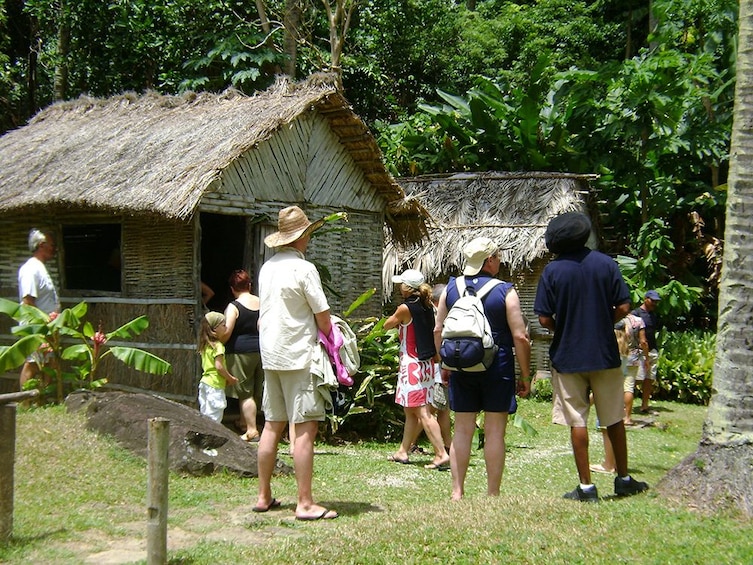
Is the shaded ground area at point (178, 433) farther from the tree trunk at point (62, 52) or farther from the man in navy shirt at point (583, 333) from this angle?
the tree trunk at point (62, 52)

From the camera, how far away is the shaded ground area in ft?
22.9

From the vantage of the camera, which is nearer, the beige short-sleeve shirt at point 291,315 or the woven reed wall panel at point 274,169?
the beige short-sleeve shirt at point 291,315

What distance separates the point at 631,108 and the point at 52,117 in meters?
9.57

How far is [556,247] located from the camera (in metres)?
5.82

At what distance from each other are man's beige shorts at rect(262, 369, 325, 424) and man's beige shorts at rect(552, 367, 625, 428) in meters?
1.63

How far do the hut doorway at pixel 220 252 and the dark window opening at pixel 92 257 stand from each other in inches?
51.5

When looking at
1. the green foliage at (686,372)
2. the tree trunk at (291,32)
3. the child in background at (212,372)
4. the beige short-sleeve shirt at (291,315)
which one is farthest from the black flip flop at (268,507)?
the tree trunk at (291,32)

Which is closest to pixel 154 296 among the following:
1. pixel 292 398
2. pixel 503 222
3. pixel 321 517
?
pixel 292 398

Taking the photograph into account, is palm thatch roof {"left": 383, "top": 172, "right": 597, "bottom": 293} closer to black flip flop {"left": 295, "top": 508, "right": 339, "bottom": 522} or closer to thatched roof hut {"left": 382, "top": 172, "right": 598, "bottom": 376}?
thatched roof hut {"left": 382, "top": 172, "right": 598, "bottom": 376}

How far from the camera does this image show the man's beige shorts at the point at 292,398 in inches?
224

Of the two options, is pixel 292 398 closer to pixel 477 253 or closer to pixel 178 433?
pixel 477 253

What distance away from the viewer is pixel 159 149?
10055mm

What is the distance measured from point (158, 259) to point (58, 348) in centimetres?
157

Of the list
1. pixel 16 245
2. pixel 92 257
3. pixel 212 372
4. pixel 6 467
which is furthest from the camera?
pixel 92 257
